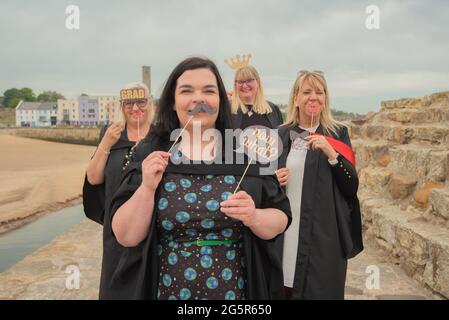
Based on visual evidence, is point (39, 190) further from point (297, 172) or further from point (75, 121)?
point (75, 121)

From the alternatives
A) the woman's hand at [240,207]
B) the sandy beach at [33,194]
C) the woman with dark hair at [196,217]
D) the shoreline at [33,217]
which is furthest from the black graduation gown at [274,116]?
the sandy beach at [33,194]

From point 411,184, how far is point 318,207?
3.33m

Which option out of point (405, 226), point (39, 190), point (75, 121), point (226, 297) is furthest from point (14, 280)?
point (75, 121)

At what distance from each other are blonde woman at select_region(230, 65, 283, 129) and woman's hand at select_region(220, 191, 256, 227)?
252 cm

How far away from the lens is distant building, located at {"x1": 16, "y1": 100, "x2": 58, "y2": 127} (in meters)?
84.9

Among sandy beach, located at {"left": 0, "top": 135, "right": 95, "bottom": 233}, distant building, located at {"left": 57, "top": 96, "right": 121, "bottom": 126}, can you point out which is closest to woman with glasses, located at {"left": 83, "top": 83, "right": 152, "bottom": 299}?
sandy beach, located at {"left": 0, "top": 135, "right": 95, "bottom": 233}

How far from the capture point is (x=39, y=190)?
13789 mm

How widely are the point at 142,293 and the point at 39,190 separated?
1333 centimetres

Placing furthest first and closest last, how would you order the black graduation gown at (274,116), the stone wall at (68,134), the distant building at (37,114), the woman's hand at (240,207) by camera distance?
the distant building at (37,114)
the stone wall at (68,134)
the black graduation gown at (274,116)
the woman's hand at (240,207)

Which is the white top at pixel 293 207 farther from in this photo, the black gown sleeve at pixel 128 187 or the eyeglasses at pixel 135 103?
the black gown sleeve at pixel 128 187

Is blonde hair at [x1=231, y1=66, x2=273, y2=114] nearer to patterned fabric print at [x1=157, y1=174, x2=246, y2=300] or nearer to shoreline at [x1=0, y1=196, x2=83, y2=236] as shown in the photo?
patterned fabric print at [x1=157, y1=174, x2=246, y2=300]

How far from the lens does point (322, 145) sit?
9.43 ft

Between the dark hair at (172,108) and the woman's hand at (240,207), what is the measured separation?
39cm

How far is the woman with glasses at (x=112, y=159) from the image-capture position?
2.96 meters
